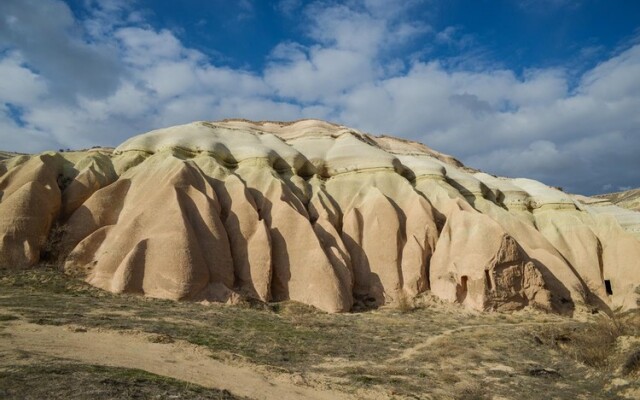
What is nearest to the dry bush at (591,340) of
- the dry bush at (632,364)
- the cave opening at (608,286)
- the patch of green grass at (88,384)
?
the dry bush at (632,364)

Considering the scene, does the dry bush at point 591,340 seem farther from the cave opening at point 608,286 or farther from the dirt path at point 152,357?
the cave opening at point 608,286

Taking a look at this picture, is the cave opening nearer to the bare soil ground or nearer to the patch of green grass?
the bare soil ground

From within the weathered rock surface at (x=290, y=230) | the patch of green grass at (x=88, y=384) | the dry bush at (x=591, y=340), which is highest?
the weathered rock surface at (x=290, y=230)

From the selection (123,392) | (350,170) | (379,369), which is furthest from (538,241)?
(123,392)

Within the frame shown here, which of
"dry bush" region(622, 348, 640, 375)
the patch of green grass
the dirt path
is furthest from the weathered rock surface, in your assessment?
"dry bush" region(622, 348, 640, 375)

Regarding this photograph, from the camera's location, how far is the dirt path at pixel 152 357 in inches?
382

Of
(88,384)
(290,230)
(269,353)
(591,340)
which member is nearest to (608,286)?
(591,340)

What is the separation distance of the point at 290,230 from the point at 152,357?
46.0 feet

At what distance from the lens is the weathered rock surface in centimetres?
2119

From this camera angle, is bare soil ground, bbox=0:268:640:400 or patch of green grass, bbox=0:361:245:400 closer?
patch of green grass, bbox=0:361:245:400

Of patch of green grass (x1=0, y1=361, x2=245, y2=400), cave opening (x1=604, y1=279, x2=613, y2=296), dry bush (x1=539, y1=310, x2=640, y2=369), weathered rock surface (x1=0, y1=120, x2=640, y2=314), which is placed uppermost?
weathered rock surface (x1=0, y1=120, x2=640, y2=314)

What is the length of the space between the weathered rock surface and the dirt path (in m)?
7.31

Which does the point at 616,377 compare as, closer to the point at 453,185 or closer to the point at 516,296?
the point at 516,296

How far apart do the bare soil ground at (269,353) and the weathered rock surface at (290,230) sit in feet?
7.26
